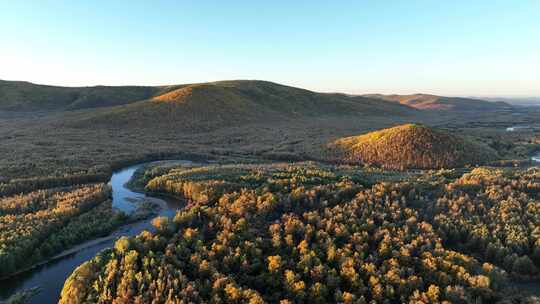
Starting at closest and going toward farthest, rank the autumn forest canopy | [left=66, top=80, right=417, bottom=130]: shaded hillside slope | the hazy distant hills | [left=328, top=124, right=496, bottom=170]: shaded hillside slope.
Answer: the autumn forest canopy
[left=328, top=124, right=496, bottom=170]: shaded hillside slope
[left=66, top=80, right=417, bottom=130]: shaded hillside slope
the hazy distant hills

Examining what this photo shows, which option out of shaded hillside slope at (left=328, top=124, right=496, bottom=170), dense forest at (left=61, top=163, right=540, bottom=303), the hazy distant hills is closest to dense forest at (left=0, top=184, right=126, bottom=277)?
dense forest at (left=61, top=163, right=540, bottom=303)

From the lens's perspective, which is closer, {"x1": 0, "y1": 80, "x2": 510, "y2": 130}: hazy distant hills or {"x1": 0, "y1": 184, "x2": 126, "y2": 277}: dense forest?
{"x1": 0, "y1": 184, "x2": 126, "y2": 277}: dense forest

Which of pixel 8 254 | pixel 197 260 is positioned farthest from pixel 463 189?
pixel 8 254

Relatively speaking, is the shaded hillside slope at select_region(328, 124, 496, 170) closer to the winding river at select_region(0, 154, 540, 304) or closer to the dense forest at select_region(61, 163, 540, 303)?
the dense forest at select_region(61, 163, 540, 303)

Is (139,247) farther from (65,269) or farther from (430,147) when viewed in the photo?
(430,147)

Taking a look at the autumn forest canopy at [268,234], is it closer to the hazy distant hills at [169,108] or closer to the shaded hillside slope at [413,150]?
the shaded hillside slope at [413,150]

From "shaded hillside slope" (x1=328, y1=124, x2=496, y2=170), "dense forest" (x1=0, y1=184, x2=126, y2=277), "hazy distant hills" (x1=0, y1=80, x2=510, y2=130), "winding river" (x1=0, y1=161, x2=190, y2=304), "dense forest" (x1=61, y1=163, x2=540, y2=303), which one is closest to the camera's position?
"dense forest" (x1=61, y1=163, x2=540, y2=303)

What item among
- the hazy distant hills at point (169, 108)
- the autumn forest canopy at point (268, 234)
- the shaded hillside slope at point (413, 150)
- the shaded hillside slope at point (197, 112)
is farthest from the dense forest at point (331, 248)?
the hazy distant hills at point (169, 108)
